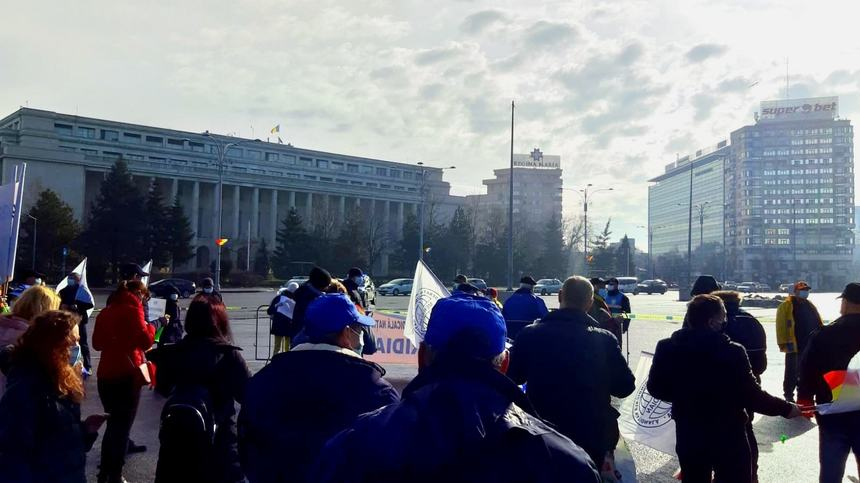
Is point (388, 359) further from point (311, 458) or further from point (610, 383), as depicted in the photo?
point (311, 458)

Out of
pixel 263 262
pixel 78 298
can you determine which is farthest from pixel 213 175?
pixel 78 298

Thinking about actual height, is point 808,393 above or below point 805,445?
above

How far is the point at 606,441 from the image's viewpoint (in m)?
4.09

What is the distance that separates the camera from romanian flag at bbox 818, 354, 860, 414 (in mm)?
4914

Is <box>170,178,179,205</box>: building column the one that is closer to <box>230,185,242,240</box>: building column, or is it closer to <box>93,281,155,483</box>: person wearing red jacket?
<box>230,185,242,240</box>: building column

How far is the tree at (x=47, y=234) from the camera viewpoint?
187ft

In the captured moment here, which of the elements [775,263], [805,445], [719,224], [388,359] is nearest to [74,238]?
[388,359]

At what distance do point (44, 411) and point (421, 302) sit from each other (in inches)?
218

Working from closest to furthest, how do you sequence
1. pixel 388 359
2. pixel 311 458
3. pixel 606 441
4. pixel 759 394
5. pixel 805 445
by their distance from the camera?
pixel 311 458 < pixel 606 441 < pixel 759 394 < pixel 805 445 < pixel 388 359

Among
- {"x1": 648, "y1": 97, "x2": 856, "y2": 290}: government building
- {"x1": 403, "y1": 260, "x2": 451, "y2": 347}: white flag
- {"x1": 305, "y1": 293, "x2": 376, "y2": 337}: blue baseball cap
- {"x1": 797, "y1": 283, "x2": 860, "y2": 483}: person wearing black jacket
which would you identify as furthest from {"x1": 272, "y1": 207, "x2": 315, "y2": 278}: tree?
{"x1": 648, "y1": 97, "x2": 856, "y2": 290}: government building

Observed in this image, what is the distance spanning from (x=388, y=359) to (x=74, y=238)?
56.2 meters

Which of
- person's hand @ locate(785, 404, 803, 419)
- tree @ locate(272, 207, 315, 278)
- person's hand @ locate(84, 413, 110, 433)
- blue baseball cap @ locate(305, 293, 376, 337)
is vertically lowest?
person's hand @ locate(84, 413, 110, 433)

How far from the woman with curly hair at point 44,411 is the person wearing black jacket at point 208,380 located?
1.51ft

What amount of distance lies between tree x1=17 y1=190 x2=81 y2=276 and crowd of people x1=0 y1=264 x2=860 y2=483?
58620 mm
